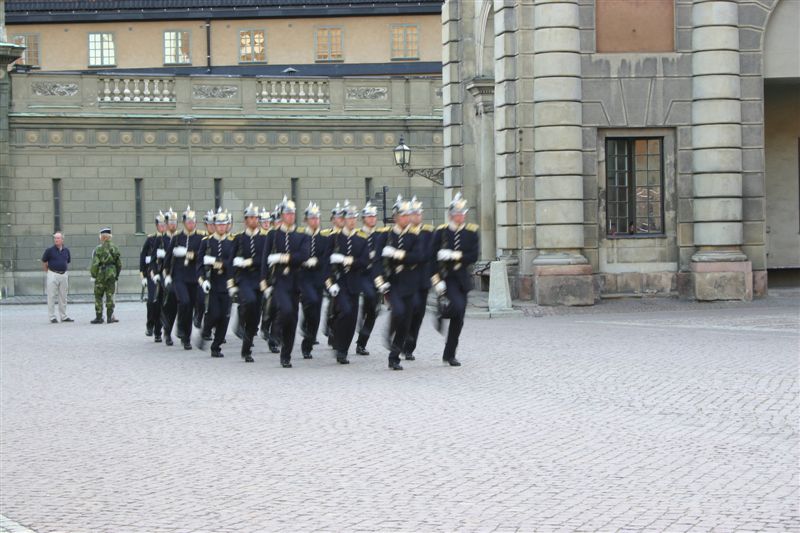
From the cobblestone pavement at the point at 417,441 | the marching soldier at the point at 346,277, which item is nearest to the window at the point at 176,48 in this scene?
the cobblestone pavement at the point at 417,441

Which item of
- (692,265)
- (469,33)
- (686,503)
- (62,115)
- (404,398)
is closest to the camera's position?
(686,503)

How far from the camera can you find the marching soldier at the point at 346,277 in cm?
1916

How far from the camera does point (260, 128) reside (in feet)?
146

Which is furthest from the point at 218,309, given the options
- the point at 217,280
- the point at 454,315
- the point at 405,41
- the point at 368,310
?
the point at 405,41

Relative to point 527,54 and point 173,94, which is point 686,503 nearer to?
point 527,54

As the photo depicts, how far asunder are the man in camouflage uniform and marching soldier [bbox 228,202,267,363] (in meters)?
9.01

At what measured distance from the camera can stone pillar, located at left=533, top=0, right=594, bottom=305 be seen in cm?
2833

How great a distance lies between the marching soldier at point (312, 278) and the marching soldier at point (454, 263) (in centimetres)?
183

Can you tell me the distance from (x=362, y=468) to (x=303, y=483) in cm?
62

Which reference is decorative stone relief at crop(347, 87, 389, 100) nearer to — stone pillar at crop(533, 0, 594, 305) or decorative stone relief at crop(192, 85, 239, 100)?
decorative stone relief at crop(192, 85, 239, 100)

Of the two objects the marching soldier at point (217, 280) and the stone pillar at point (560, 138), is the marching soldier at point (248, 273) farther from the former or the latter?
the stone pillar at point (560, 138)

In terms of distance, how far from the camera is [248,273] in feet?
68.3

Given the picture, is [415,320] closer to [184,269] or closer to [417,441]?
[184,269]

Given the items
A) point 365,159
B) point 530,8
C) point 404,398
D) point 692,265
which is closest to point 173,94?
point 365,159
